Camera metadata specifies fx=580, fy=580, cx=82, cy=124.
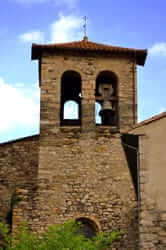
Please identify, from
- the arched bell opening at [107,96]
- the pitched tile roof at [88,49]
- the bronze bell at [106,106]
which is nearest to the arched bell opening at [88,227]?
the arched bell opening at [107,96]

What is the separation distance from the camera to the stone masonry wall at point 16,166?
1538 cm

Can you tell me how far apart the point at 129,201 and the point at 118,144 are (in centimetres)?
150

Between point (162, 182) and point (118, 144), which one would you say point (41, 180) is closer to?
point (118, 144)

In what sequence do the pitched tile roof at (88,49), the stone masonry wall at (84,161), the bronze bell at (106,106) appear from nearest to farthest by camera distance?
1. the stone masonry wall at (84,161)
2. the bronze bell at (106,106)
3. the pitched tile roof at (88,49)

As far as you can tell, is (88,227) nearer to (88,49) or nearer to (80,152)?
(80,152)

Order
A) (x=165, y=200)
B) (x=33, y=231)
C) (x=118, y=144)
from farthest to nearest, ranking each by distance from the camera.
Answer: (x=118, y=144), (x=33, y=231), (x=165, y=200)

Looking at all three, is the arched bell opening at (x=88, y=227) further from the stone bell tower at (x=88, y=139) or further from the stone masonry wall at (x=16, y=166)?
the stone masonry wall at (x=16, y=166)

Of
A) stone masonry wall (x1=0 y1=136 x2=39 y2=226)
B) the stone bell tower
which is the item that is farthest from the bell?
stone masonry wall (x1=0 y1=136 x2=39 y2=226)

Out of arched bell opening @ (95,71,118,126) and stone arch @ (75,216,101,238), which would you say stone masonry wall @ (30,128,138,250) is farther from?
arched bell opening @ (95,71,118,126)

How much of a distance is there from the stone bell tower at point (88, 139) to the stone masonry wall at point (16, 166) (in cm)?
81

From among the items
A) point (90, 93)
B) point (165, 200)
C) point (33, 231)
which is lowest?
point (33, 231)

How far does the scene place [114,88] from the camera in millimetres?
15953

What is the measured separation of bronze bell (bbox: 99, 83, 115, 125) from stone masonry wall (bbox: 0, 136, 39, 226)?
6.33 feet

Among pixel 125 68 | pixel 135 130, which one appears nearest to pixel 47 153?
pixel 125 68
